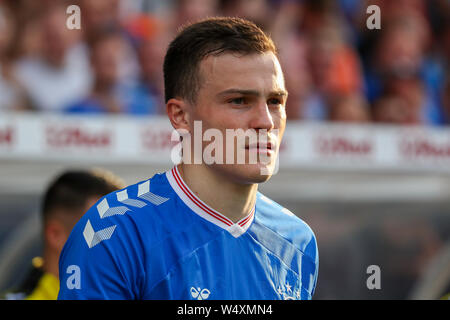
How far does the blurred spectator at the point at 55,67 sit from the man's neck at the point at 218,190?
4.01 metres

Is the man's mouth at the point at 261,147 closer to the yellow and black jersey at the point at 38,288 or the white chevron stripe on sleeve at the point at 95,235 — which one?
the white chevron stripe on sleeve at the point at 95,235

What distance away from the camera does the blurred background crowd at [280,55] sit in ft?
20.7

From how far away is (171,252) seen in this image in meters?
2.22

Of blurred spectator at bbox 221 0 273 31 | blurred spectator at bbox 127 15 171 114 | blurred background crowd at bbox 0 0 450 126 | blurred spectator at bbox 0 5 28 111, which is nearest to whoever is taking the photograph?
blurred spectator at bbox 0 5 28 111

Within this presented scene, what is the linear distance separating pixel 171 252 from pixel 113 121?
3.49 m

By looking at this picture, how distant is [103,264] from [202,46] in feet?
2.40

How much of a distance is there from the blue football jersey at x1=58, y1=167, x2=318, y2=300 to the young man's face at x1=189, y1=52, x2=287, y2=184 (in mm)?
194

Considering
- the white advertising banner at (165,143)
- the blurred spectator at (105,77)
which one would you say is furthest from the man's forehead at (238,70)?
the blurred spectator at (105,77)

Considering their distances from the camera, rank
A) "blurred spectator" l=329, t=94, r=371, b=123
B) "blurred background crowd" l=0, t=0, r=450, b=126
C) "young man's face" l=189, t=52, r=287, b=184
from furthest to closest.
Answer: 1. "blurred spectator" l=329, t=94, r=371, b=123
2. "blurred background crowd" l=0, t=0, r=450, b=126
3. "young man's face" l=189, t=52, r=287, b=184

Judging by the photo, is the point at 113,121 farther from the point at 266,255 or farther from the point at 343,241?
the point at 266,255

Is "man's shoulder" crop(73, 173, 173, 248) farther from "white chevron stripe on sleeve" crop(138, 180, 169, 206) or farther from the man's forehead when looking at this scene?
the man's forehead

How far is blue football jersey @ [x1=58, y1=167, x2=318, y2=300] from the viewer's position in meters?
2.11

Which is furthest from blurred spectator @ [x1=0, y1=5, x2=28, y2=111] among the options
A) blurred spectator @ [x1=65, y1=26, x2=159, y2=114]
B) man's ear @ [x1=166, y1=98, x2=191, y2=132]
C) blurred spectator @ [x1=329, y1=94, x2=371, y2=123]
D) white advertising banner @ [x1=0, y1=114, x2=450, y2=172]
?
man's ear @ [x1=166, y1=98, x2=191, y2=132]
